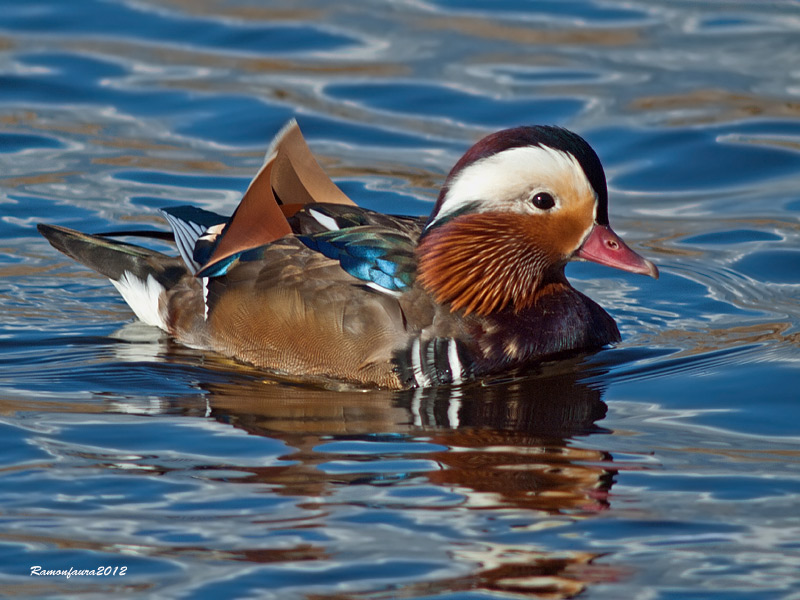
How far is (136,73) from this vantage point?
42.6 ft

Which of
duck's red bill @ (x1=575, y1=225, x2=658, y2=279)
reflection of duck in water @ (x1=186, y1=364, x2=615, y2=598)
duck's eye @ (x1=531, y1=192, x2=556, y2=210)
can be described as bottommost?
reflection of duck in water @ (x1=186, y1=364, x2=615, y2=598)

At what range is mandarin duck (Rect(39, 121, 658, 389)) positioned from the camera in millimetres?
6969

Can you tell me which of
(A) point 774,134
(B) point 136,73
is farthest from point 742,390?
(B) point 136,73

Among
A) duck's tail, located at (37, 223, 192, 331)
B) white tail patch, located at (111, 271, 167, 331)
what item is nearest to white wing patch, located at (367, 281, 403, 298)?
duck's tail, located at (37, 223, 192, 331)

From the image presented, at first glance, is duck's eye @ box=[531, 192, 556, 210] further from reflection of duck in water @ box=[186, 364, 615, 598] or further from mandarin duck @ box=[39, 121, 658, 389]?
reflection of duck in water @ box=[186, 364, 615, 598]

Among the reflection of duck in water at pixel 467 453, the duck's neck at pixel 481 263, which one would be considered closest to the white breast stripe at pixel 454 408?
the reflection of duck in water at pixel 467 453

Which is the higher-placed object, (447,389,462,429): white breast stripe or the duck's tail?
the duck's tail

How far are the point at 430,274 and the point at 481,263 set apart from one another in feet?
0.94

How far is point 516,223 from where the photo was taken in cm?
719

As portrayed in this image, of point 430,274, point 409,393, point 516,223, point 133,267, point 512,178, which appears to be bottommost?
point 409,393

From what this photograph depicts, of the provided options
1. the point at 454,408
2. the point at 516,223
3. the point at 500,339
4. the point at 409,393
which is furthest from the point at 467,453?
the point at 516,223

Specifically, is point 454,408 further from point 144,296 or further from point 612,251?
point 144,296

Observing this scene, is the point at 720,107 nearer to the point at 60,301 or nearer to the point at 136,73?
the point at 136,73

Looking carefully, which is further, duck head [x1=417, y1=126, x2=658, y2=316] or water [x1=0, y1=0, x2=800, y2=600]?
duck head [x1=417, y1=126, x2=658, y2=316]
